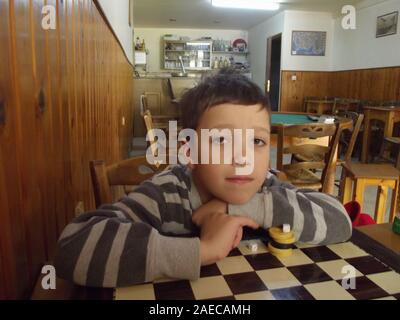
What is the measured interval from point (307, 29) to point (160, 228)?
7746mm

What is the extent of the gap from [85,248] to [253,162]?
348 mm

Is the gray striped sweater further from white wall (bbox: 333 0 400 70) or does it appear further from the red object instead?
white wall (bbox: 333 0 400 70)

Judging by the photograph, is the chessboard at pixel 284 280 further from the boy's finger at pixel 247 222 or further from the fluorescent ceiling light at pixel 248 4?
the fluorescent ceiling light at pixel 248 4

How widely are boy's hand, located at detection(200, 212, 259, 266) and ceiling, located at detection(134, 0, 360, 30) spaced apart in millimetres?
6954

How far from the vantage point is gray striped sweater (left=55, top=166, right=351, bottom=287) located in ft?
1.74

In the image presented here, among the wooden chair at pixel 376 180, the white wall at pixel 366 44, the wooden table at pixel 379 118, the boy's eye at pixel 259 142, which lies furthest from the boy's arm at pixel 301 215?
the white wall at pixel 366 44

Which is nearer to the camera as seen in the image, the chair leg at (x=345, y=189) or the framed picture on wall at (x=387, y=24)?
the chair leg at (x=345, y=189)

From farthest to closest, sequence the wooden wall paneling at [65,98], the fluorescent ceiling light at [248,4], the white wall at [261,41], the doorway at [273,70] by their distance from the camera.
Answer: the doorway at [273,70]
the white wall at [261,41]
the fluorescent ceiling light at [248,4]
the wooden wall paneling at [65,98]

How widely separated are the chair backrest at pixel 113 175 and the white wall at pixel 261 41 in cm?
727

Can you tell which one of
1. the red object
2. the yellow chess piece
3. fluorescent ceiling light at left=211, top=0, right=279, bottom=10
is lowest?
the red object

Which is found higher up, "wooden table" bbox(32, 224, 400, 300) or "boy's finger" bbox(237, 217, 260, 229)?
"boy's finger" bbox(237, 217, 260, 229)

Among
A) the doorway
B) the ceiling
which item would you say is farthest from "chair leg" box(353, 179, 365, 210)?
the doorway

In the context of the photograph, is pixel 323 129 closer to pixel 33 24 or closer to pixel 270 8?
pixel 33 24

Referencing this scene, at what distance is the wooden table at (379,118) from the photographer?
473 cm
